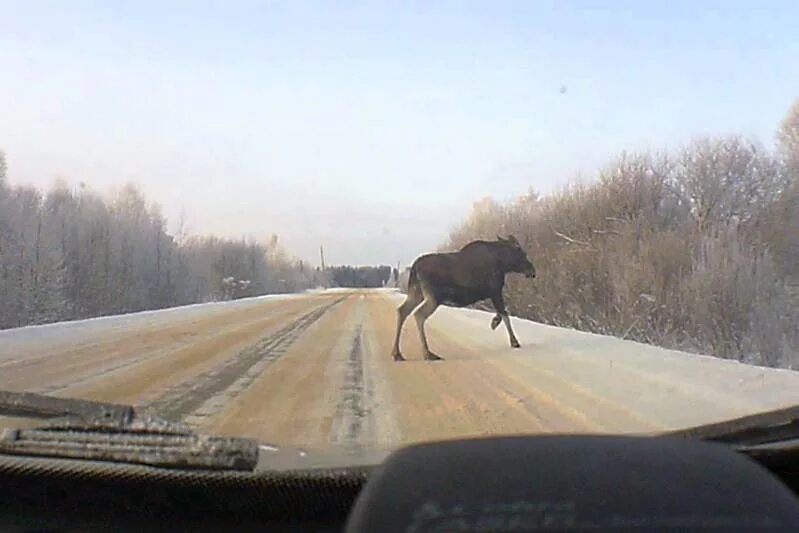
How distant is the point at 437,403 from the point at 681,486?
7123 millimetres

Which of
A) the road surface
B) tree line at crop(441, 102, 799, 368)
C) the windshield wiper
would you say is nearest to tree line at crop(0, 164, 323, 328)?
tree line at crop(441, 102, 799, 368)

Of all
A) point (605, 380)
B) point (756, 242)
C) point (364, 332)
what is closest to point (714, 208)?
point (756, 242)

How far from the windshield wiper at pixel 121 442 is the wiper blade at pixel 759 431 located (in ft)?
5.39

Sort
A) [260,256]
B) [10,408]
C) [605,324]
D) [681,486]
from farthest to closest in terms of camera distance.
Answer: [260,256] < [605,324] < [10,408] < [681,486]

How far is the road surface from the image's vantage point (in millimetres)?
7457

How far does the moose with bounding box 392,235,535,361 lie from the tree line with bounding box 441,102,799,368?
7.87 ft

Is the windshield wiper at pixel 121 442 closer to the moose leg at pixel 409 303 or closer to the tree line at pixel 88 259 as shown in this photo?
the moose leg at pixel 409 303

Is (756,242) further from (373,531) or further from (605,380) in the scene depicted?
(373,531)

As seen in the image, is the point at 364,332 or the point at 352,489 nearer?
the point at 352,489

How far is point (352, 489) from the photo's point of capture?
2920mm

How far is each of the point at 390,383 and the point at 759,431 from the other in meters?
7.32

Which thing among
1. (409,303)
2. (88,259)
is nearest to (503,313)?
(409,303)

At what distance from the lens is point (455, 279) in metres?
14.5

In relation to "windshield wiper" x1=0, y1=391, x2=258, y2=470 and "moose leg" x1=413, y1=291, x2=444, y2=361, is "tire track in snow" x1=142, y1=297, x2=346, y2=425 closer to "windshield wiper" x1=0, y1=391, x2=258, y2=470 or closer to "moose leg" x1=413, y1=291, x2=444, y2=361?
"moose leg" x1=413, y1=291, x2=444, y2=361
